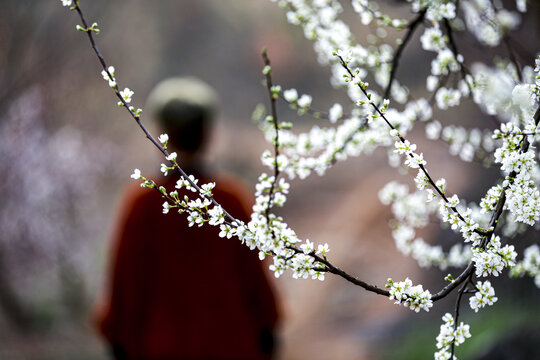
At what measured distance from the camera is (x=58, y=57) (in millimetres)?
5223

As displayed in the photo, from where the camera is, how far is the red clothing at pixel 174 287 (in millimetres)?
2289

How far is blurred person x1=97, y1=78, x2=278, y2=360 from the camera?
2291 mm

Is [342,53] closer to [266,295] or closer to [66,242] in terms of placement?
[266,295]

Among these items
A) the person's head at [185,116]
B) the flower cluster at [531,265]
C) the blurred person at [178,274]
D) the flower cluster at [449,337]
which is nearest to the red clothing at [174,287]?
the blurred person at [178,274]

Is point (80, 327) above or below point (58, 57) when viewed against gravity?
below

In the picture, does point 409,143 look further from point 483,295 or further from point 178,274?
point 178,274

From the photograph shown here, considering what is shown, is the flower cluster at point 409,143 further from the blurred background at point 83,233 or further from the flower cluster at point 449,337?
the blurred background at point 83,233

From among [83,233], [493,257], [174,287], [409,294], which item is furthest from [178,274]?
[83,233]

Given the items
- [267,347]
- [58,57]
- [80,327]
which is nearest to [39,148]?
[58,57]

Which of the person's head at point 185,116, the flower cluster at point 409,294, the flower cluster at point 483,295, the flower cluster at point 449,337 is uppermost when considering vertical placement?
the person's head at point 185,116

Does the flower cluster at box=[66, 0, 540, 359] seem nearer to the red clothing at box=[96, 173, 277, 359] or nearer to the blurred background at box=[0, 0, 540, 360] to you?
the blurred background at box=[0, 0, 540, 360]

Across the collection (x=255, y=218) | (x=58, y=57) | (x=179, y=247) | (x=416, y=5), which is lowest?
(x=255, y=218)

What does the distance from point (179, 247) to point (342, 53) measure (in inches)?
58.9

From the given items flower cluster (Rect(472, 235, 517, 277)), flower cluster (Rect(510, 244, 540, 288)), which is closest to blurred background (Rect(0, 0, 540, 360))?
flower cluster (Rect(510, 244, 540, 288))
